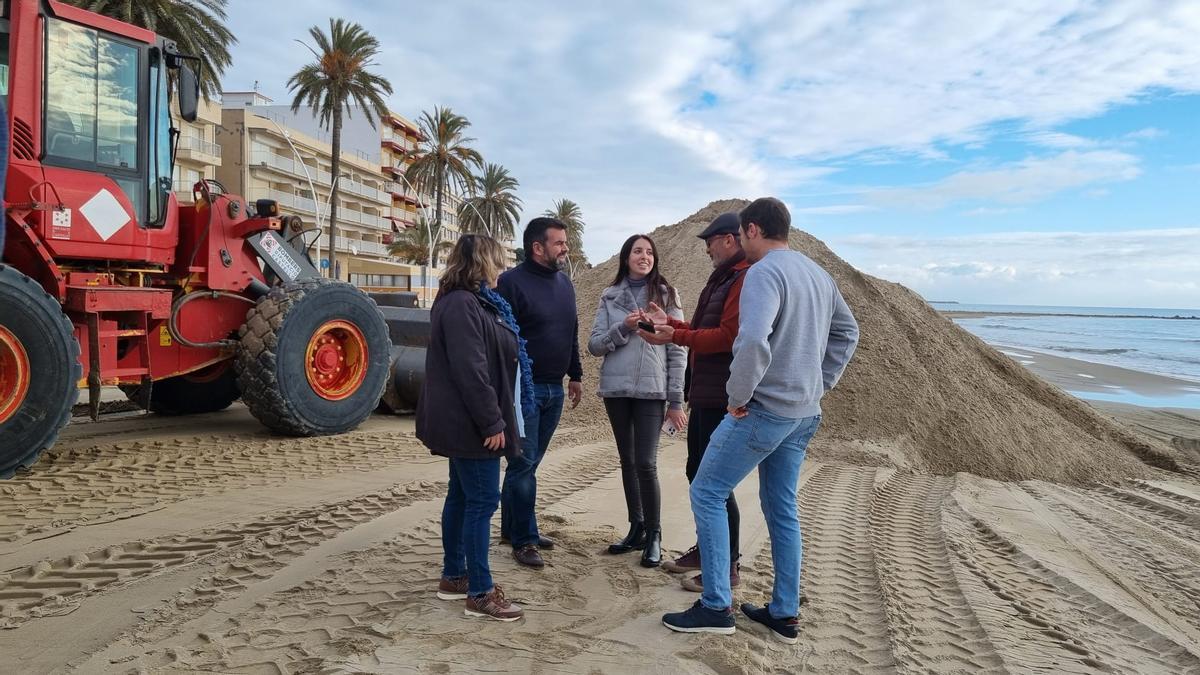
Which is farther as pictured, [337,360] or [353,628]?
[337,360]

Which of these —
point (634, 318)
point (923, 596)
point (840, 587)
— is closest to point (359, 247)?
point (634, 318)

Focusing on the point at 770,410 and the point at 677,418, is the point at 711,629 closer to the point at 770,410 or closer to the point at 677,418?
the point at 770,410

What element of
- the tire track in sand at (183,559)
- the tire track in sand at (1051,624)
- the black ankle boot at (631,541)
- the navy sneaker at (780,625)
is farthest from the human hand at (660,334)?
the tire track in sand at (183,559)

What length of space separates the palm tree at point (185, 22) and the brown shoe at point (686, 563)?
19.2 metres

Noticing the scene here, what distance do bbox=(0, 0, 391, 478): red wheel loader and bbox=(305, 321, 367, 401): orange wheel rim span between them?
0.02m

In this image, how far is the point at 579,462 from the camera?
23.6 ft

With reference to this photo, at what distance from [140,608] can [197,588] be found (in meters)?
0.27

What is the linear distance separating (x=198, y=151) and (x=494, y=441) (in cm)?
4064

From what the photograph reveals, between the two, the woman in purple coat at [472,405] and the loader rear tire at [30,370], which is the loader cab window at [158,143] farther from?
the woman in purple coat at [472,405]

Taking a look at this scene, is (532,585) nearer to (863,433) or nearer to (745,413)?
(745,413)

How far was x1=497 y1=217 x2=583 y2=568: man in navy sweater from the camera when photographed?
4.21 meters

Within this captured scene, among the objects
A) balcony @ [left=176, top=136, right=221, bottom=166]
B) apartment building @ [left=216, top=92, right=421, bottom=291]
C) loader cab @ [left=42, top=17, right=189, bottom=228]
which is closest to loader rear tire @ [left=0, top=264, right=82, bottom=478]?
loader cab @ [left=42, top=17, right=189, bottom=228]

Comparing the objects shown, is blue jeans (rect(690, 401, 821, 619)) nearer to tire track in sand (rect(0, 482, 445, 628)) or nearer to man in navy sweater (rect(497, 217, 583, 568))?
man in navy sweater (rect(497, 217, 583, 568))

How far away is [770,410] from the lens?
3219 mm
